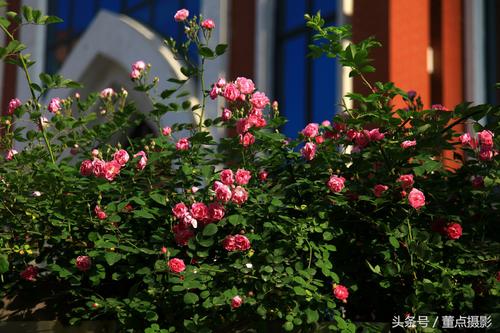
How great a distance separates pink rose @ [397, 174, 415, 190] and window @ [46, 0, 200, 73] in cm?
879

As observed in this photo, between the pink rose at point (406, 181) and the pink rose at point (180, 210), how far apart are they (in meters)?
0.83

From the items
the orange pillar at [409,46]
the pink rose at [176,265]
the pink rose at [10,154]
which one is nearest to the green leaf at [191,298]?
the pink rose at [176,265]

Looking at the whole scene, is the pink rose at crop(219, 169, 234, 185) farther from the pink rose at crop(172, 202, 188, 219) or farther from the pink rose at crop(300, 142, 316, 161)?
the pink rose at crop(300, 142, 316, 161)

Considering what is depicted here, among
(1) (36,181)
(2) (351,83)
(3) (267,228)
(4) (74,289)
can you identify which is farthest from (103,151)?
(2) (351,83)

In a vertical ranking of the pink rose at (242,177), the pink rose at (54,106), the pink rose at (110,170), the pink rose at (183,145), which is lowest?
the pink rose at (242,177)

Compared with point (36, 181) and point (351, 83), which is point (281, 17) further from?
point (36, 181)

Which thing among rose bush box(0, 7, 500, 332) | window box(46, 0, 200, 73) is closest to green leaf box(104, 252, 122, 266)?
rose bush box(0, 7, 500, 332)

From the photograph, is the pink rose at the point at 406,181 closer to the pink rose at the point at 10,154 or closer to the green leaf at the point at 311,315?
the green leaf at the point at 311,315

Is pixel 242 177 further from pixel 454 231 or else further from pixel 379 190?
pixel 454 231

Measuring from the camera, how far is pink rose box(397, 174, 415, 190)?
3012 mm

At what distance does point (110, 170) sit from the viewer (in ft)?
10.2

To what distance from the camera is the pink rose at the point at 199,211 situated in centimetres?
298

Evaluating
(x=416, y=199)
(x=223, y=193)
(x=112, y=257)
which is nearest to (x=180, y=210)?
(x=223, y=193)

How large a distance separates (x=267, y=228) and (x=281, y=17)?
7.49 metres
